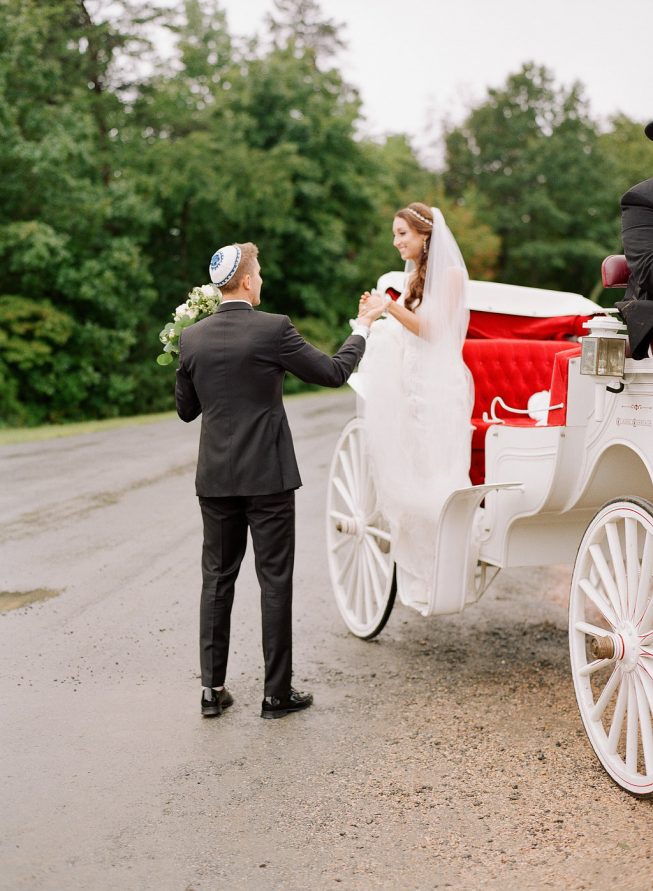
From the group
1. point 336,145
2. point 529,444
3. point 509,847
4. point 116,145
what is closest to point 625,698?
point 509,847

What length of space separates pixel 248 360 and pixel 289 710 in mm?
1623

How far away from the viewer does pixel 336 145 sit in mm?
36125

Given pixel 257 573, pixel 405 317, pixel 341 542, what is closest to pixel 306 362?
pixel 405 317

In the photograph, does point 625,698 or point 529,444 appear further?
point 529,444

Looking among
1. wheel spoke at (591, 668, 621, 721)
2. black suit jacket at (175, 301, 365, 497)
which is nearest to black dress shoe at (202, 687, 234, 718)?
black suit jacket at (175, 301, 365, 497)

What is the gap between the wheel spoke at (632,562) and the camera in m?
3.71

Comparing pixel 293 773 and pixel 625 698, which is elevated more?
pixel 625 698

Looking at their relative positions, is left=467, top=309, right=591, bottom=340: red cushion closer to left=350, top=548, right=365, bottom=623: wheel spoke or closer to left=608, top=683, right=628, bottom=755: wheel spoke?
left=350, top=548, right=365, bottom=623: wheel spoke

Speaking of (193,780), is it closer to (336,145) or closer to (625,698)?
(625,698)

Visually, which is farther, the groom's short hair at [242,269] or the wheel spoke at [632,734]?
the groom's short hair at [242,269]

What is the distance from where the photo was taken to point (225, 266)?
4.70 metres

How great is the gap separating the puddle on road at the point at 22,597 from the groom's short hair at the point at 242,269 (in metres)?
2.81

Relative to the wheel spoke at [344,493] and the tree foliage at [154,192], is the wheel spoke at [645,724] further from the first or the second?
the tree foliage at [154,192]

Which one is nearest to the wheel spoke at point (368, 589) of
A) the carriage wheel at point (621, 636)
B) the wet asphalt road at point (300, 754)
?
the wet asphalt road at point (300, 754)
